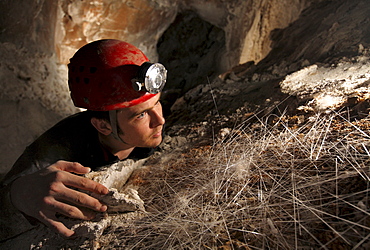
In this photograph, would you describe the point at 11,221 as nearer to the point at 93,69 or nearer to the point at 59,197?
the point at 59,197

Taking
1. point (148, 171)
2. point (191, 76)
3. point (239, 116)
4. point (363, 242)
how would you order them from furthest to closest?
point (191, 76) → point (239, 116) → point (148, 171) → point (363, 242)

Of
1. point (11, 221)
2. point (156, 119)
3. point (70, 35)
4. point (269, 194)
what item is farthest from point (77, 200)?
point (70, 35)

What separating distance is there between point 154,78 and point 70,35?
2376mm

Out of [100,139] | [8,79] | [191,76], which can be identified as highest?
[8,79]

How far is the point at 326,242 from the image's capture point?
3.28 ft

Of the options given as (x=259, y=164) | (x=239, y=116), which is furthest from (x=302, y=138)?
(x=239, y=116)

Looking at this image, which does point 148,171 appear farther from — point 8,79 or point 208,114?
point 8,79

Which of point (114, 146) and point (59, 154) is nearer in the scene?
point (59, 154)

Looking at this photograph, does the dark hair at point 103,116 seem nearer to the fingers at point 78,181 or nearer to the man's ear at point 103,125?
the man's ear at point 103,125

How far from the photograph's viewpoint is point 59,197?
1.50 meters

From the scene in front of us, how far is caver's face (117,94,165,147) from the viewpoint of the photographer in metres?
1.77

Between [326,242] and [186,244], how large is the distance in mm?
543

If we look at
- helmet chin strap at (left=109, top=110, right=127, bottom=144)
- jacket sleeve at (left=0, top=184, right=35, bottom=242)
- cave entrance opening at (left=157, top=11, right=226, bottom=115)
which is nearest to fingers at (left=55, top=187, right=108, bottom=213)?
jacket sleeve at (left=0, top=184, right=35, bottom=242)

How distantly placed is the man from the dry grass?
28cm
